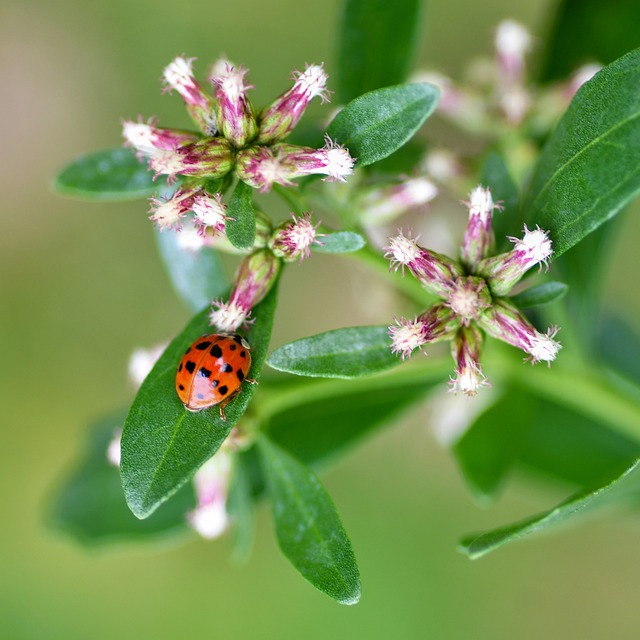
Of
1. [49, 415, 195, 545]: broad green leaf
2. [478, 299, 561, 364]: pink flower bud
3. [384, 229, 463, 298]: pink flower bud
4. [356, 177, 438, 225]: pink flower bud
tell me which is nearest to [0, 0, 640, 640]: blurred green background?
[49, 415, 195, 545]: broad green leaf

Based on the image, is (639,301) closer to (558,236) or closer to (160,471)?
(558,236)

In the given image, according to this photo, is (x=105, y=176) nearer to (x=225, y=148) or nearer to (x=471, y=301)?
(x=225, y=148)

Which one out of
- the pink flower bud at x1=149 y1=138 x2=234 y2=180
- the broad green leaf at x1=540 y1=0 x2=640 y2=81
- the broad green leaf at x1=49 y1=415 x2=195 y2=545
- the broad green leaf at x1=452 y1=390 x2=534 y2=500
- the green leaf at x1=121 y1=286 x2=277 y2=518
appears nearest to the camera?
the green leaf at x1=121 y1=286 x2=277 y2=518

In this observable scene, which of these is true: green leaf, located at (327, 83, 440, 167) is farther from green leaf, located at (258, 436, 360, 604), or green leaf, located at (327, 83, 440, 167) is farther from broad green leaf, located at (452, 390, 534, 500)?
broad green leaf, located at (452, 390, 534, 500)

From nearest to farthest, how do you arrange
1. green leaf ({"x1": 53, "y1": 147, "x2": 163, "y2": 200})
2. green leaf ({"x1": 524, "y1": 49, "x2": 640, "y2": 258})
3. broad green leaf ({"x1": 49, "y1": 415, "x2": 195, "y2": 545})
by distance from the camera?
1. green leaf ({"x1": 524, "y1": 49, "x2": 640, "y2": 258})
2. green leaf ({"x1": 53, "y1": 147, "x2": 163, "y2": 200})
3. broad green leaf ({"x1": 49, "y1": 415, "x2": 195, "y2": 545})

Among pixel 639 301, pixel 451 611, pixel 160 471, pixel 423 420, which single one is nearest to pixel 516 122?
pixel 160 471

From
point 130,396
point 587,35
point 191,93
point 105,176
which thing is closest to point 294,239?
point 191,93

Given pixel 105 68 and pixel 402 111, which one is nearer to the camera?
pixel 402 111
